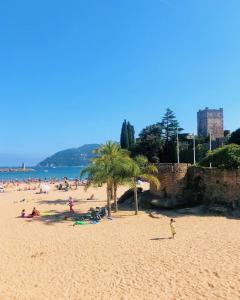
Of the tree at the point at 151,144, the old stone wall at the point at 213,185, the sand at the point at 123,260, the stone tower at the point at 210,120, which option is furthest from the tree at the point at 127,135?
the sand at the point at 123,260

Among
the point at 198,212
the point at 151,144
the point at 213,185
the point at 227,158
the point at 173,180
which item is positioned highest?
the point at 151,144

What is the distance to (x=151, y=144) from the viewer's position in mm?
55969

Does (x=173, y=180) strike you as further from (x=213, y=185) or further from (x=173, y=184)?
(x=213, y=185)

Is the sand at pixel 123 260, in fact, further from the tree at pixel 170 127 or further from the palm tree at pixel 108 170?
the tree at pixel 170 127

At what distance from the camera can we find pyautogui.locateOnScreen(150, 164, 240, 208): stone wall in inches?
830

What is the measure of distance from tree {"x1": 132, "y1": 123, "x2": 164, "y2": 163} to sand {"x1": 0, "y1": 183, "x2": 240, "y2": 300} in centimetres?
3660

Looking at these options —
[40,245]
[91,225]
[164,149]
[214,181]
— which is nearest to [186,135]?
[164,149]

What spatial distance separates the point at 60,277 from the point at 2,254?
4.00 meters

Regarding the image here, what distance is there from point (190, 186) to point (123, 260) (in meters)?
11.0

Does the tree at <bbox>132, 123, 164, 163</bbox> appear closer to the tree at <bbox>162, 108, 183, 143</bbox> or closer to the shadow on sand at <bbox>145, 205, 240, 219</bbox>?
the tree at <bbox>162, 108, 183, 143</bbox>

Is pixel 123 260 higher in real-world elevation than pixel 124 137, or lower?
lower

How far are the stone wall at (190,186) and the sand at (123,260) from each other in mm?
2599

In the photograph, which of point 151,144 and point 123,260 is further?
point 151,144

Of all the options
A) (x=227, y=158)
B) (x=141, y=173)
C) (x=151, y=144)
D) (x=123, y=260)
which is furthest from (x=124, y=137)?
(x=123, y=260)
